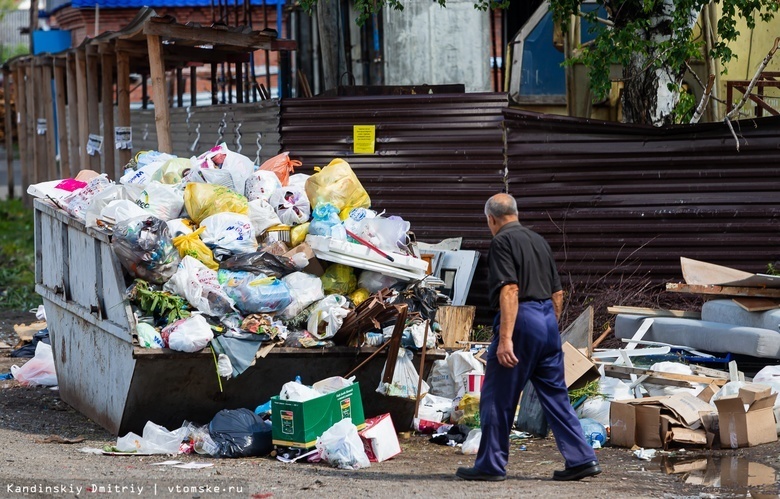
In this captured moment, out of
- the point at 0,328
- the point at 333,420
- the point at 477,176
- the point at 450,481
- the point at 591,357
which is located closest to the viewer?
the point at 450,481

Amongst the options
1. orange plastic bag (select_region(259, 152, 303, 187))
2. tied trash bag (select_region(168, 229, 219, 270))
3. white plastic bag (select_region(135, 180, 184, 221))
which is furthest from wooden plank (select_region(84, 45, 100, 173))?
tied trash bag (select_region(168, 229, 219, 270))

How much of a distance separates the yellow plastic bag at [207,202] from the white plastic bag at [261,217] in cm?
5

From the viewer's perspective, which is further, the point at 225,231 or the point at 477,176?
the point at 477,176

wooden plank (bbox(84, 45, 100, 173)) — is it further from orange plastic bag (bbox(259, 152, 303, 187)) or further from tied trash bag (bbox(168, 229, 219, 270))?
tied trash bag (bbox(168, 229, 219, 270))

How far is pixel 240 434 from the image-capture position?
20.4ft

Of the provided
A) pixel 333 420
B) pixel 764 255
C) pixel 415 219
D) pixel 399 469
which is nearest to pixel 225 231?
pixel 333 420

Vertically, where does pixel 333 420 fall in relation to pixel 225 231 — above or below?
below

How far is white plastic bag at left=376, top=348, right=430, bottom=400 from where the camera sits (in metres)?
6.45

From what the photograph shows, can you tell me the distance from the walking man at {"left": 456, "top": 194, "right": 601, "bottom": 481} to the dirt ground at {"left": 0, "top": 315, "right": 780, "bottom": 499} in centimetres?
15

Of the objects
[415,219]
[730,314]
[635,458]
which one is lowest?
[635,458]

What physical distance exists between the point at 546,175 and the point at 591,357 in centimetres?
244

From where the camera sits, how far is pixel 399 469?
5.99 meters

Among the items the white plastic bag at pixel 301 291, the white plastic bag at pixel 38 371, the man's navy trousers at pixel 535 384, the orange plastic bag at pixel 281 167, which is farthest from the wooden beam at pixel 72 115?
the man's navy trousers at pixel 535 384

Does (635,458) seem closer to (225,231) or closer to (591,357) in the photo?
(591,357)
